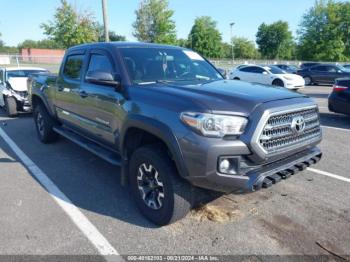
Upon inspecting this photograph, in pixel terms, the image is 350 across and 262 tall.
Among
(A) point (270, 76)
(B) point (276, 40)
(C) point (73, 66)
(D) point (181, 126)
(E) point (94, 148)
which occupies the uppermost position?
(B) point (276, 40)

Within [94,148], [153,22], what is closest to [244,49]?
[153,22]

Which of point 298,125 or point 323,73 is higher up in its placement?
point 323,73

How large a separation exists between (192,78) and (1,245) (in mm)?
2886

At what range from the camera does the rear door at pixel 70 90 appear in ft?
15.8

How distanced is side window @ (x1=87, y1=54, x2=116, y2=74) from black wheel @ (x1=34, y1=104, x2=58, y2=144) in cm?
238

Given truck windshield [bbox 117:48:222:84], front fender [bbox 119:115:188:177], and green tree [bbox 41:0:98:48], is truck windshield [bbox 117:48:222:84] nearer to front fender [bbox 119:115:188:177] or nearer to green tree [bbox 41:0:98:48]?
front fender [bbox 119:115:188:177]

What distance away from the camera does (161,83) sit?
3.72m

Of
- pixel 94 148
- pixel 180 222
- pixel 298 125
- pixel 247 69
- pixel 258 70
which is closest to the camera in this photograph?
pixel 298 125

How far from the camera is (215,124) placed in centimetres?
280

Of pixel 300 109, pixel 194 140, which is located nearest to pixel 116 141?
pixel 194 140

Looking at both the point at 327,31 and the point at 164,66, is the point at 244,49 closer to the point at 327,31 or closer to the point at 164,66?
the point at 327,31

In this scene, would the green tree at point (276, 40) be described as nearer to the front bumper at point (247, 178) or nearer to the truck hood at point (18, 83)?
the truck hood at point (18, 83)

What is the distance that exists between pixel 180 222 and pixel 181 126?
4.00 ft

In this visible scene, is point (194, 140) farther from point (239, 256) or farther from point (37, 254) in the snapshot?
point (37, 254)
